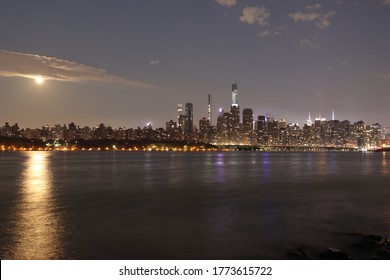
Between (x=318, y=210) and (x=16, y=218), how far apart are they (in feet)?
55.7

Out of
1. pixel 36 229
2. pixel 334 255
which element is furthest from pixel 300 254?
pixel 36 229

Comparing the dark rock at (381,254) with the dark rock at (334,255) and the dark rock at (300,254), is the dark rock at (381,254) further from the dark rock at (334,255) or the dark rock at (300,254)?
the dark rock at (300,254)

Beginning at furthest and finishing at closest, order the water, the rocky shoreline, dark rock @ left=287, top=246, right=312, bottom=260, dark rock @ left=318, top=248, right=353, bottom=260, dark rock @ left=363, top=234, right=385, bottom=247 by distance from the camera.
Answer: the water
dark rock @ left=363, top=234, right=385, bottom=247
dark rock @ left=287, top=246, right=312, bottom=260
the rocky shoreline
dark rock @ left=318, top=248, right=353, bottom=260

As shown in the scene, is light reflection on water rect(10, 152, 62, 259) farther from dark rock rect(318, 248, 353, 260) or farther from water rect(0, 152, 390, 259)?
dark rock rect(318, 248, 353, 260)

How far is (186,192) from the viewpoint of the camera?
3462cm

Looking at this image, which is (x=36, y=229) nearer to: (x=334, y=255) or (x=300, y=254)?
(x=300, y=254)

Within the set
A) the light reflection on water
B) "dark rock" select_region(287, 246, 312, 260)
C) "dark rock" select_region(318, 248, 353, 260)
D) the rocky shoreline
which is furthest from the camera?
the light reflection on water

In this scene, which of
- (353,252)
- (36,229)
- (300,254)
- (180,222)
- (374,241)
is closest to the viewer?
(300,254)

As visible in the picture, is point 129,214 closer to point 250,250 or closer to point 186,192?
point 250,250

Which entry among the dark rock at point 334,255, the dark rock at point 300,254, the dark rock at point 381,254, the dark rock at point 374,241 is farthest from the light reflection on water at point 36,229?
the dark rock at point 374,241

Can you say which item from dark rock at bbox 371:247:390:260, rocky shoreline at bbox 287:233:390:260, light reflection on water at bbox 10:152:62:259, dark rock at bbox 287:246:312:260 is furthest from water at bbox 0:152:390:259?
dark rock at bbox 371:247:390:260

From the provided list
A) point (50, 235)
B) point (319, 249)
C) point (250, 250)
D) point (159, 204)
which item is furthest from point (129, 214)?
point (319, 249)

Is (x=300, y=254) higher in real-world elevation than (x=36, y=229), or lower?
lower

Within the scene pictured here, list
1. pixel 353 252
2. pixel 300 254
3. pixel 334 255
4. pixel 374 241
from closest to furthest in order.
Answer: pixel 334 255 → pixel 300 254 → pixel 353 252 → pixel 374 241
